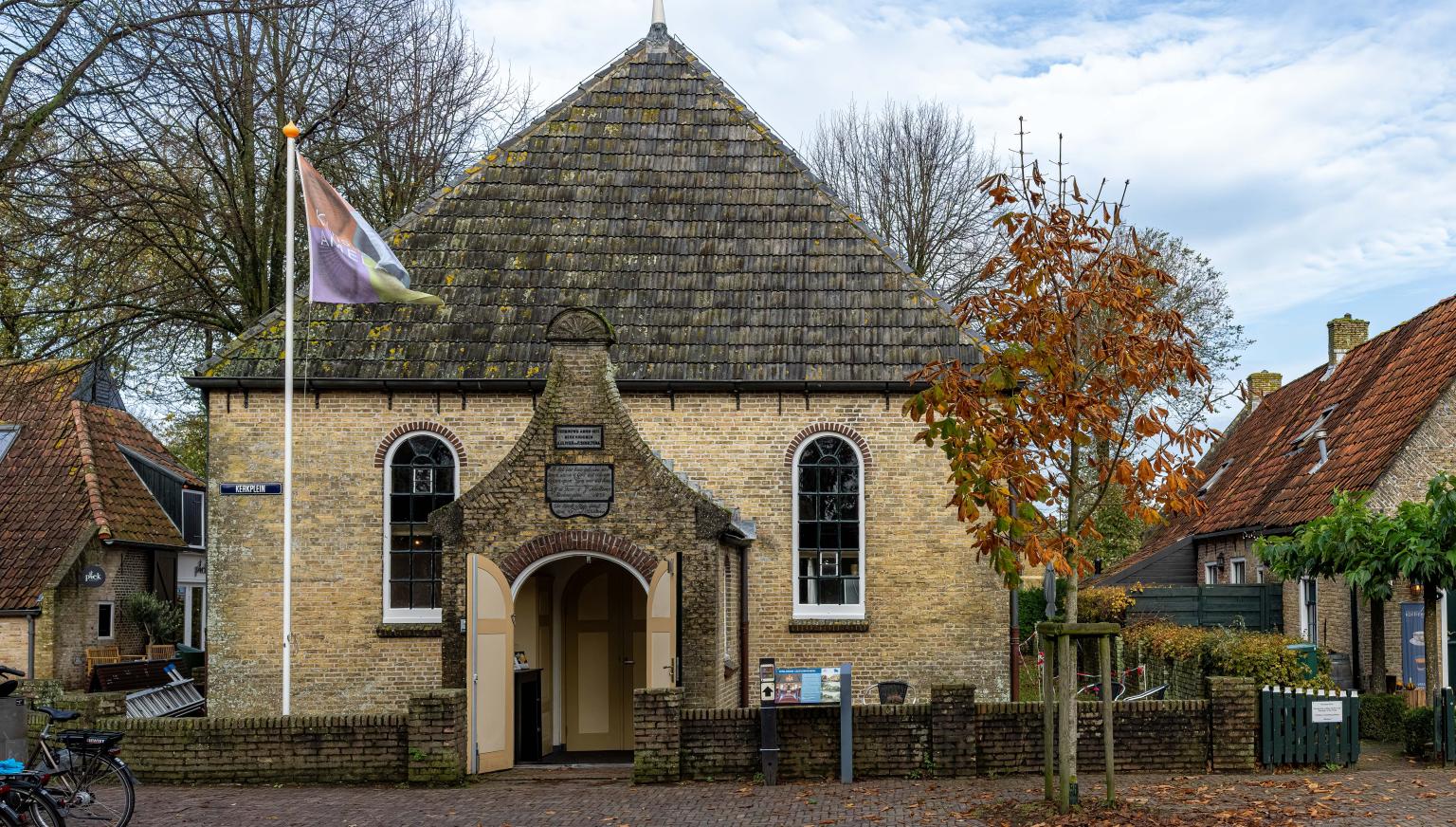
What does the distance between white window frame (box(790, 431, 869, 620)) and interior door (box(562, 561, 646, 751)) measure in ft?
7.89

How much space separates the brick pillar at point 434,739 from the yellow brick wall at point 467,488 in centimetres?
422

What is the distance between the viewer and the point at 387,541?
60.1 ft

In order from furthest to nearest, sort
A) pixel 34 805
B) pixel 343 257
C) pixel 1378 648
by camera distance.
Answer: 1. pixel 1378 648
2. pixel 343 257
3. pixel 34 805

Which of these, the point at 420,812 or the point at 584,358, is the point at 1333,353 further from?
the point at 420,812

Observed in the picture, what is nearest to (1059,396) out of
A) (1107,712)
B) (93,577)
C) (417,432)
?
(1107,712)

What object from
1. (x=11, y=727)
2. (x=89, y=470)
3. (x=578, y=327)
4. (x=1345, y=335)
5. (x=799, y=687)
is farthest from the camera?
(x=1345, y=335)

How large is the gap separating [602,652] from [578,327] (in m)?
4.67

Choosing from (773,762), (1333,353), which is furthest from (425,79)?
(1333,353)

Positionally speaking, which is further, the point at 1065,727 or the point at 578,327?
the point at 578,327

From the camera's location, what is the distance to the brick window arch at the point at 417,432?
60.3 feet

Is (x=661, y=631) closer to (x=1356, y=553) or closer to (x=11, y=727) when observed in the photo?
(x=11, y=727)

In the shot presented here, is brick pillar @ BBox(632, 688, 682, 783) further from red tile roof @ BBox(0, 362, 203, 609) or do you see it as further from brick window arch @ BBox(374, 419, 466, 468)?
red tile roof @ BBox(0, 362, 203, 609)

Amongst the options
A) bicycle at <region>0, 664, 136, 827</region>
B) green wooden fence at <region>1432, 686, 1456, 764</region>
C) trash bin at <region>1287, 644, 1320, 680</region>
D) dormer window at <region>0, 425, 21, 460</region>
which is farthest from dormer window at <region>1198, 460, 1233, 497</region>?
dormer window at <region>0, 425, 21, 460</region>

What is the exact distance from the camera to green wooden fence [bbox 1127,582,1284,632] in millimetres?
24500
